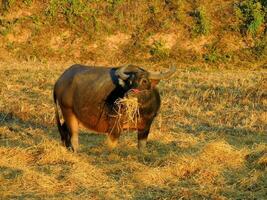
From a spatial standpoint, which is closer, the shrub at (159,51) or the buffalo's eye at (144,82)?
the buffalo's eye at (144,82)

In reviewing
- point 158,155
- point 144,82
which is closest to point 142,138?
point 158,155

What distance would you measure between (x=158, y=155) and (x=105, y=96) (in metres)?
1.02

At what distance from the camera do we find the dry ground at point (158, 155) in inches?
227

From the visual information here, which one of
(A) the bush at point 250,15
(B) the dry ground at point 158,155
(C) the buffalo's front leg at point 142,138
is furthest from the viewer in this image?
(A) the bush at point 250,15

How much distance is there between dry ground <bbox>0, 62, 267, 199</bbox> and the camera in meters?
5.76

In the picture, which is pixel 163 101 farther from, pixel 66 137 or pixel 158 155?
pixel 158 155

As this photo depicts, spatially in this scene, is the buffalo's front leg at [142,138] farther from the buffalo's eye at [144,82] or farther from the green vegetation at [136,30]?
the green vegetation at [136,30]

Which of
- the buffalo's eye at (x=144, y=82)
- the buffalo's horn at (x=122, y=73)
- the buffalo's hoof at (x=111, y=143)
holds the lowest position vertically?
the buffalo's hoof at (x=111, y=143)

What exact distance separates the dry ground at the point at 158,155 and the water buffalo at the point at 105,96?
0.31 m

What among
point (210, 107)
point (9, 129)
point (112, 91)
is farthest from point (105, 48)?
point (112, 91)

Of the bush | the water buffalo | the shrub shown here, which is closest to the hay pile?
the water buffalo

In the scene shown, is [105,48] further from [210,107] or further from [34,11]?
[210,107]

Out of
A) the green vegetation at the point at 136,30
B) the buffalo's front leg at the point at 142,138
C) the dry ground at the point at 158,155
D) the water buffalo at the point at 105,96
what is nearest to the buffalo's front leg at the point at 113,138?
the water buffalo at the point at 105,96

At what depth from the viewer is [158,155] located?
7.45 metres
